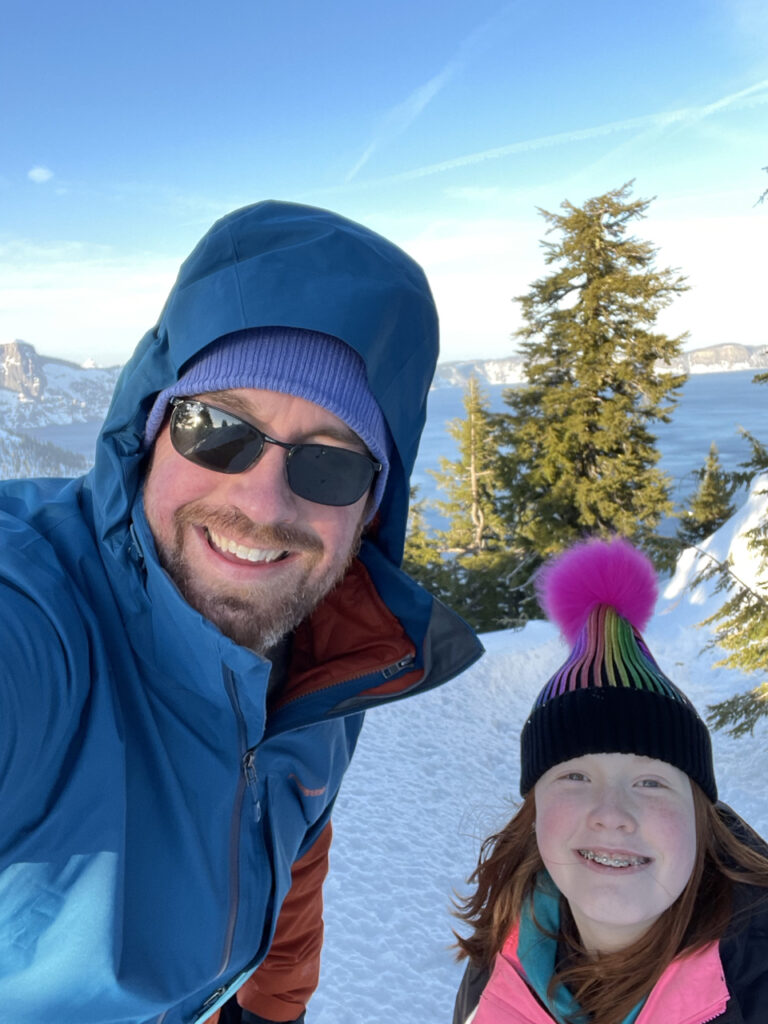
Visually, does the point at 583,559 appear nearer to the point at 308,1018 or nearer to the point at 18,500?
the point at 18,500

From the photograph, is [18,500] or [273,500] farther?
[273,500]

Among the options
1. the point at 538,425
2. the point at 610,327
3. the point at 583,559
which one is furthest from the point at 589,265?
the point at 583,559

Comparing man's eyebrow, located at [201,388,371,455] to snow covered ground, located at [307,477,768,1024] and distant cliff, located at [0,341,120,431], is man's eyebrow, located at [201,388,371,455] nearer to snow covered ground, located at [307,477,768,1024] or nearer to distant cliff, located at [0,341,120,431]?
snow covered ground, located at [307,477,768,1024]

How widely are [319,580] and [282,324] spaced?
67 cm

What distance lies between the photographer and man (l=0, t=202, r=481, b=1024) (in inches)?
48.4

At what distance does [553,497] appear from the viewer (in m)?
17.3

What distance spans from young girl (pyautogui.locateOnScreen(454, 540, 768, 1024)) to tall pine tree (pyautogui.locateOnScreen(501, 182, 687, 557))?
15129mm

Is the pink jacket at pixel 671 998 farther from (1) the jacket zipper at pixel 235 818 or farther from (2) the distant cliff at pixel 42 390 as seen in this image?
(2) the distant cliff at pixel 42 390

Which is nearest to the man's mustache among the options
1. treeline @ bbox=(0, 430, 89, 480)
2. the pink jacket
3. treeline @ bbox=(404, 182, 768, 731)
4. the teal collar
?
the teal collar

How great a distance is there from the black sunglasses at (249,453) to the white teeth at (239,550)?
166 millimetres

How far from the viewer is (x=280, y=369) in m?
1.55

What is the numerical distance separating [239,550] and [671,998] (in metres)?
1.56

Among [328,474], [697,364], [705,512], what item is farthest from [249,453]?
[697,364]

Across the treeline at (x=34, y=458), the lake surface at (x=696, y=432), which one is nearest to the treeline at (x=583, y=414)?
the lake surface at (x=696, y=432)
